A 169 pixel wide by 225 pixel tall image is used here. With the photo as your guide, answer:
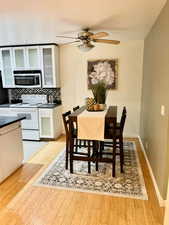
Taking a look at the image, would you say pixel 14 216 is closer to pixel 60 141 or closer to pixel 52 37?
pixel 60 141

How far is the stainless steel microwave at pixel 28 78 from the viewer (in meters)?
4.59

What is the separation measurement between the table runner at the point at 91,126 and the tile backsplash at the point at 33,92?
2376 mm

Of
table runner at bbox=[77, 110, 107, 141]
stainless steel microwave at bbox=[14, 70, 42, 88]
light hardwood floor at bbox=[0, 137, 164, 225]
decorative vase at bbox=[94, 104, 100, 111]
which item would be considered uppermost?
stainless steel microwave at bbox=[14, 70, 42, 88]

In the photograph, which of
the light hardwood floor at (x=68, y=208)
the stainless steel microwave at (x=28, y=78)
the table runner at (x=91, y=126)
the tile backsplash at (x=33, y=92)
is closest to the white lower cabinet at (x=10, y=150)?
the light hardwood floor at (x=68, y=208)

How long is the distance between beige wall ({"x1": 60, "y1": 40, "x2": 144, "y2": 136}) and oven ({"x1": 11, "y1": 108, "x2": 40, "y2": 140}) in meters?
0.94

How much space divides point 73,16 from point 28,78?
2.47m

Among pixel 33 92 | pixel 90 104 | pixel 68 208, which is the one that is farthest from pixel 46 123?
pixel 68 208

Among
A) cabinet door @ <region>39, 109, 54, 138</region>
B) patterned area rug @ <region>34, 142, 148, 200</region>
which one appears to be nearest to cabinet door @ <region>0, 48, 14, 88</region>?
cabinet door @ <region>39, 109, 54, 138</region>

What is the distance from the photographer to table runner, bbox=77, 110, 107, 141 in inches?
105

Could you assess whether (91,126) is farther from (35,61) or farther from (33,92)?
(33,92)

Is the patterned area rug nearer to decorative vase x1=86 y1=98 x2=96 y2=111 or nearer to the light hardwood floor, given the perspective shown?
the light hardwood floor

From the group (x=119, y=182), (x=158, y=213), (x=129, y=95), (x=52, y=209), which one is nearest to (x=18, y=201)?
(x=52, y=209)

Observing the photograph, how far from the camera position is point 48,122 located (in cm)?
452

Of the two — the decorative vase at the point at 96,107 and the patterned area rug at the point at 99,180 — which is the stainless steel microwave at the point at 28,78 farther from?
the patterned area rug at the point at 99,180
